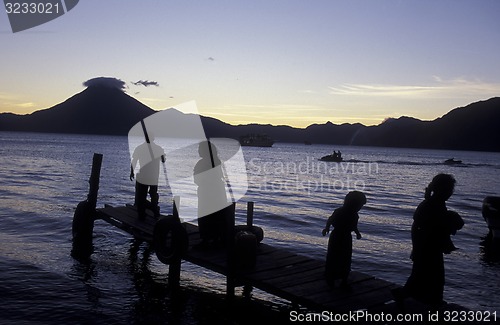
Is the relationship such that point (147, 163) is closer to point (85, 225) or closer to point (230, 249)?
point (85, 225)

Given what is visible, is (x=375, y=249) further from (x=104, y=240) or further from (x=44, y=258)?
(x=44, y=258)

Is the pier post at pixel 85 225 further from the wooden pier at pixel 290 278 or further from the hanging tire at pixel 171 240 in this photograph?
the hanging tire at pixel 171 240

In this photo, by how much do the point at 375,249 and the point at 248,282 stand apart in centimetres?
1016

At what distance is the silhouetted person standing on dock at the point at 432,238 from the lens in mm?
6812

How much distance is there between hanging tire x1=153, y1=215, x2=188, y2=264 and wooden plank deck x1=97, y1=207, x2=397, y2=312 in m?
0.28

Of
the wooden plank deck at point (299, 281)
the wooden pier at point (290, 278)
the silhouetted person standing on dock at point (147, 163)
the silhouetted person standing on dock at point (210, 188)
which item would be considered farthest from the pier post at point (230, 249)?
the silhouetted person standing on dock at point (147, 163)

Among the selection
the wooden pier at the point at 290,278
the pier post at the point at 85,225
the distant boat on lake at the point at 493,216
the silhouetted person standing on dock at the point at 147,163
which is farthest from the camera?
the distant boat on lake at the point at 493,216

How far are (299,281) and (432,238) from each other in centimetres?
306

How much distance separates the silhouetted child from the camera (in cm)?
802

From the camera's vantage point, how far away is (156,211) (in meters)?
15.0

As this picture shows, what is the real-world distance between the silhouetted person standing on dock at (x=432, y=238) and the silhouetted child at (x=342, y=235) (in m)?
1.20

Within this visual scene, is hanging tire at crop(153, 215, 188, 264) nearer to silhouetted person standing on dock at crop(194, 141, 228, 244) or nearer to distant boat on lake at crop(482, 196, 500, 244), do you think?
silhouetted person standing on dock at crop(194, 141, 228, 244)

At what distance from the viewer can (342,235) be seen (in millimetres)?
8156

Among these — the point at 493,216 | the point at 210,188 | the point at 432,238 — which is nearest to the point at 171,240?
the point at 210,188
